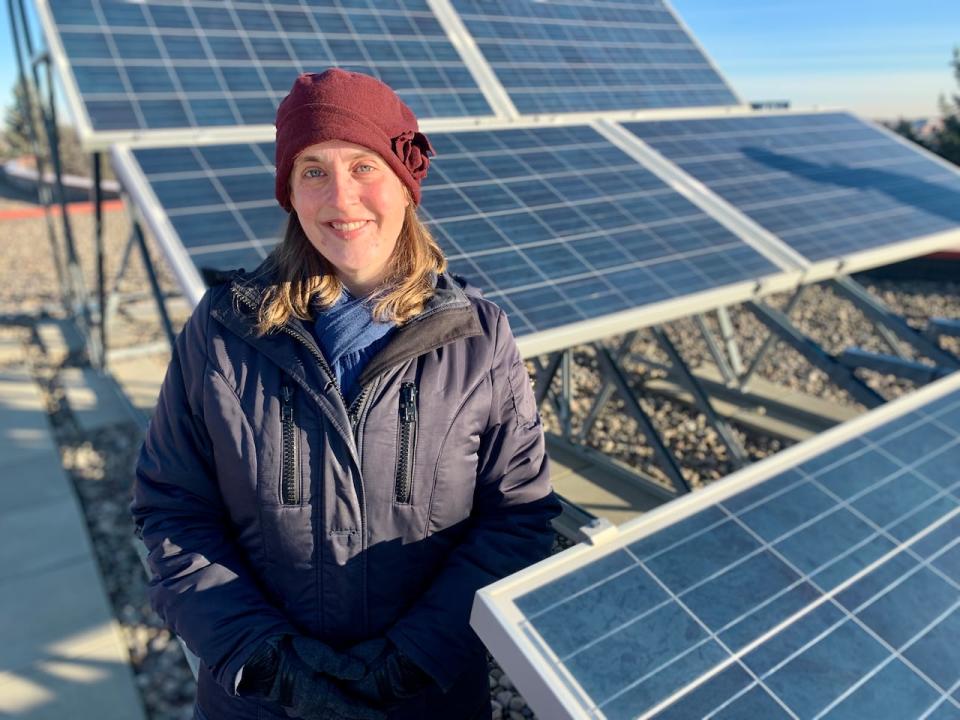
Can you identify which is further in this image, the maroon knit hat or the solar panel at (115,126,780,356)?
the solar panel at (115,126,780,356)

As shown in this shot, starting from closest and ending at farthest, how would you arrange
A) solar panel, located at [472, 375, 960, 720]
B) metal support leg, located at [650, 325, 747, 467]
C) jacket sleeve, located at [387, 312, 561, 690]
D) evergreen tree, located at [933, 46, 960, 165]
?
solar panel, located at [472, 375, 960, 720] → jacket sleeve, located at [387, 312, 561, 690] → metal support leg, located at [650, 325, 747, 467] → evergreen tree, located at [933, 46, 960, 165]

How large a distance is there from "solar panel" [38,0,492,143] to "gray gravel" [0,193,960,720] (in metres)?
3.32

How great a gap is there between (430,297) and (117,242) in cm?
1861

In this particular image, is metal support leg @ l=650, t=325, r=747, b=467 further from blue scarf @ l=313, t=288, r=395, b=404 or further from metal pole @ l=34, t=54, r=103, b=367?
metal pole @ l=34, t=54, r=103, b=367

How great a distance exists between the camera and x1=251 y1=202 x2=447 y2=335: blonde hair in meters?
1.85

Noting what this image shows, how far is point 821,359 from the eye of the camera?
524 centimetres

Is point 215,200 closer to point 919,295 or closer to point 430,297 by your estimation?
point 430,297

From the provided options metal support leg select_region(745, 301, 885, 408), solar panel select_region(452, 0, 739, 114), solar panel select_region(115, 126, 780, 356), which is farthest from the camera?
solar panel select_region(452, 0, 739, 114)

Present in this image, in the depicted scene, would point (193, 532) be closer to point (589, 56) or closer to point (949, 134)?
point (589, 56)

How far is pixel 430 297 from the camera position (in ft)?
6.31

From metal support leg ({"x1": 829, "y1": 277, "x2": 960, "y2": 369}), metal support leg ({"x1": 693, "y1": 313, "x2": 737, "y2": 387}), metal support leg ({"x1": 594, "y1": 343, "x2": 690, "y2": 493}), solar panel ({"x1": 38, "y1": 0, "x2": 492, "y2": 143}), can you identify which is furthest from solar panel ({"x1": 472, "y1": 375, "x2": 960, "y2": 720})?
metal support leg ({"x1": 693, "y1": 313, "x2": 737, "y2": 387})

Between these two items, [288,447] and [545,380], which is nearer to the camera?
[288,447]

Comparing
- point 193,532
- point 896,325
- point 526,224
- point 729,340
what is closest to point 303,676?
point 193,532

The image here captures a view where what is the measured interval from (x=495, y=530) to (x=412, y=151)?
1.13m
